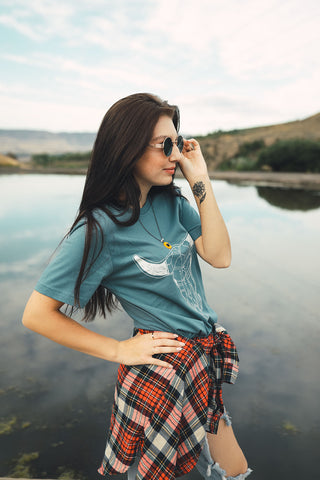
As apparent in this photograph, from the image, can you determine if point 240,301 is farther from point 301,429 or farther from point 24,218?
point 24,218

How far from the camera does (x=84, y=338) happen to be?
1.19 meters

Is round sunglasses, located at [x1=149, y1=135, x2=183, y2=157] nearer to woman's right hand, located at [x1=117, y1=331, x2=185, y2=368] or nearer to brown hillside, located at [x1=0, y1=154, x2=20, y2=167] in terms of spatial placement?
woman's right hand, located at [x1=117, y1=331, x2=185, y2=368]

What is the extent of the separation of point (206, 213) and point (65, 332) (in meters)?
0.66

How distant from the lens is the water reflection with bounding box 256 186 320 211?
9.32 metres

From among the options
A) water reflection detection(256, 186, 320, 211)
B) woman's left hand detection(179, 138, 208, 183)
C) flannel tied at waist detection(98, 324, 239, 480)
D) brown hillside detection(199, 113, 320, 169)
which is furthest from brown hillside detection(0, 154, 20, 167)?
flannel tied at waist detection(98, 324, 239, 480)

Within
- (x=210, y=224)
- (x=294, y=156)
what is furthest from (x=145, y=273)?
(x=294, y=156)

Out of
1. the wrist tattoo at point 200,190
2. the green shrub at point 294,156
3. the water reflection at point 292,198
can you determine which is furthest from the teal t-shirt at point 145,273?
the green shrub at point 294,156

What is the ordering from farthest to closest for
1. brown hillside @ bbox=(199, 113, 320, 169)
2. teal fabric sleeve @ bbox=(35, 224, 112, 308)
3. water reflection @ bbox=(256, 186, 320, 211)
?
Answer: brown hillside @ bbox=(199, 113, 320, 169), water reflection @ bbox=(256, 186, 320, 211), teal fabric sleeve @ bbox=(35, 224, 112, 308)

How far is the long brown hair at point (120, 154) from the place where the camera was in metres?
1.16

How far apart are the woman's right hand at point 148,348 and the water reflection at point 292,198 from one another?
8484 millimetres

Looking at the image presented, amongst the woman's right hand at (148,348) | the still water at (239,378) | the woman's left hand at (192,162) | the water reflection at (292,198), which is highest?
the woman's left hand at (192,162)

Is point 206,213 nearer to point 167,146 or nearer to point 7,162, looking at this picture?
point 167,146

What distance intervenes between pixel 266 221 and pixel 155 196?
6.67 m

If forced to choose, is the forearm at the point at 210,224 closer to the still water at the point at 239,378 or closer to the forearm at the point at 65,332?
Result: the forearm at the point at 65,332
